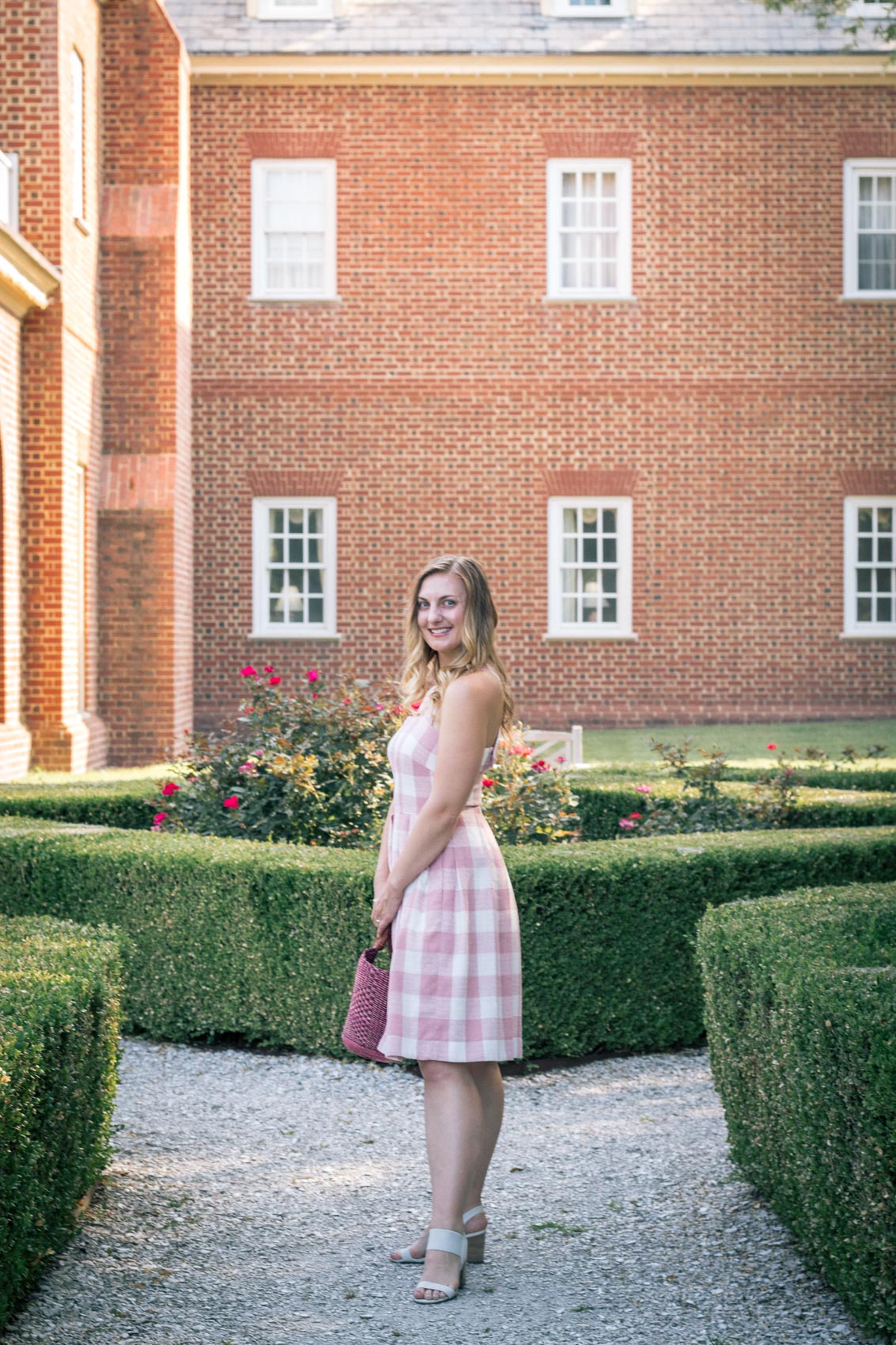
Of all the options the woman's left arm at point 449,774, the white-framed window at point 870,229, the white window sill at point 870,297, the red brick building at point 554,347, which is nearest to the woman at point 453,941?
the woman's left arm at point 449,774

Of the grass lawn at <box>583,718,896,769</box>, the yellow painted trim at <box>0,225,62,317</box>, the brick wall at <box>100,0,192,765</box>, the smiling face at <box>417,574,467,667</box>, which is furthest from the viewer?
the grass lawn at <box>583,718,896,769</box>

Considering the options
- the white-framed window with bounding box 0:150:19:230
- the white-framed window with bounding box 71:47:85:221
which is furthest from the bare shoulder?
the white-framed window with bounding box 71:47:85:221

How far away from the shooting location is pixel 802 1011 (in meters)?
3.39

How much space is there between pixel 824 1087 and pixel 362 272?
52.6 feet

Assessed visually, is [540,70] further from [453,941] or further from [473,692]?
[453,941]

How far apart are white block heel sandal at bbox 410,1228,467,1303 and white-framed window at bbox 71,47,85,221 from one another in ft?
41.8

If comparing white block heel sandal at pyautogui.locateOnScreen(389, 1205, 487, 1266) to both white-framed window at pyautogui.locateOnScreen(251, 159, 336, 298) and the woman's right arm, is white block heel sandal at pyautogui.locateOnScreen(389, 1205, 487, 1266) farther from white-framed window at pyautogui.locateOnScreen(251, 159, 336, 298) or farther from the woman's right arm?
white-framed window at pyautogui.locateOnScreen(251, 159, 336, 298)

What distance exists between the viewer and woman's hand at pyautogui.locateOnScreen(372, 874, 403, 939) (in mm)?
3723

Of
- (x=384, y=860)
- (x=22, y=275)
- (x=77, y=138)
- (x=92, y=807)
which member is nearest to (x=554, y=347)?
(x=77, y=138)

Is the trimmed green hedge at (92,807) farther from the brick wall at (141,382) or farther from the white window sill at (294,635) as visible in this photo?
the white window sill at (294,635)

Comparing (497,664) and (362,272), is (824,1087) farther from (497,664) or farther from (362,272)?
(362,272)

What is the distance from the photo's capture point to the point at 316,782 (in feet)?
24.7

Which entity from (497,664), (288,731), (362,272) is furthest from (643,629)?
(497,664)

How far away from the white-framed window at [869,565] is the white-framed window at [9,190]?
34.6ft
